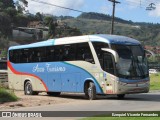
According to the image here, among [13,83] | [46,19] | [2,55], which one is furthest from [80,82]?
[46,19]

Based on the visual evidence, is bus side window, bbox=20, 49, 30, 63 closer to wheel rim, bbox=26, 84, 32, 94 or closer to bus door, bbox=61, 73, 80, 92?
wheel rim, bbox=26, 84, 32, 94

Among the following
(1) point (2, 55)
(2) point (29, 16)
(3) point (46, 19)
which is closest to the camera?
(1) point (2, 55)

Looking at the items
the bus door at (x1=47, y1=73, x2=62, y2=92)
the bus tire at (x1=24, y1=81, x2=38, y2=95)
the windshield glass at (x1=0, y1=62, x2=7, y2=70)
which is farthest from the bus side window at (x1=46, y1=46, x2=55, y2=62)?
the windshield glass at (x1=0, y1=62, x2=7, y2=70)

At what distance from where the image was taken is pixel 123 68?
72.4ft

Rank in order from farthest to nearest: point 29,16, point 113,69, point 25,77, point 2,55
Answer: point 29,16, point 2,55, point 25,77, point 113,69

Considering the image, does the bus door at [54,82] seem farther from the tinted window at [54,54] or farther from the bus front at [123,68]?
the bus front at [123,68]

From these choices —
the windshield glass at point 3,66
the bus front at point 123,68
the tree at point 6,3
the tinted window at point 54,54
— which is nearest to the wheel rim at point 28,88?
the tinted window at point 54,54

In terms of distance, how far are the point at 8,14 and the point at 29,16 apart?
21.7 m

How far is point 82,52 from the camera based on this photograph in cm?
2378

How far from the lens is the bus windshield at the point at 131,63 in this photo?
72.3ft

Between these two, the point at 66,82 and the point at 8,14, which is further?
the point at 8,14

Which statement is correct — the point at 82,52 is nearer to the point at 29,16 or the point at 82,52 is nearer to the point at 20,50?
the point at 20,50

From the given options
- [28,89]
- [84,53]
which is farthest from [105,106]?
[28,89]

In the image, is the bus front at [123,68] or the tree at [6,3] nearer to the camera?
the bus front at [123,68]
